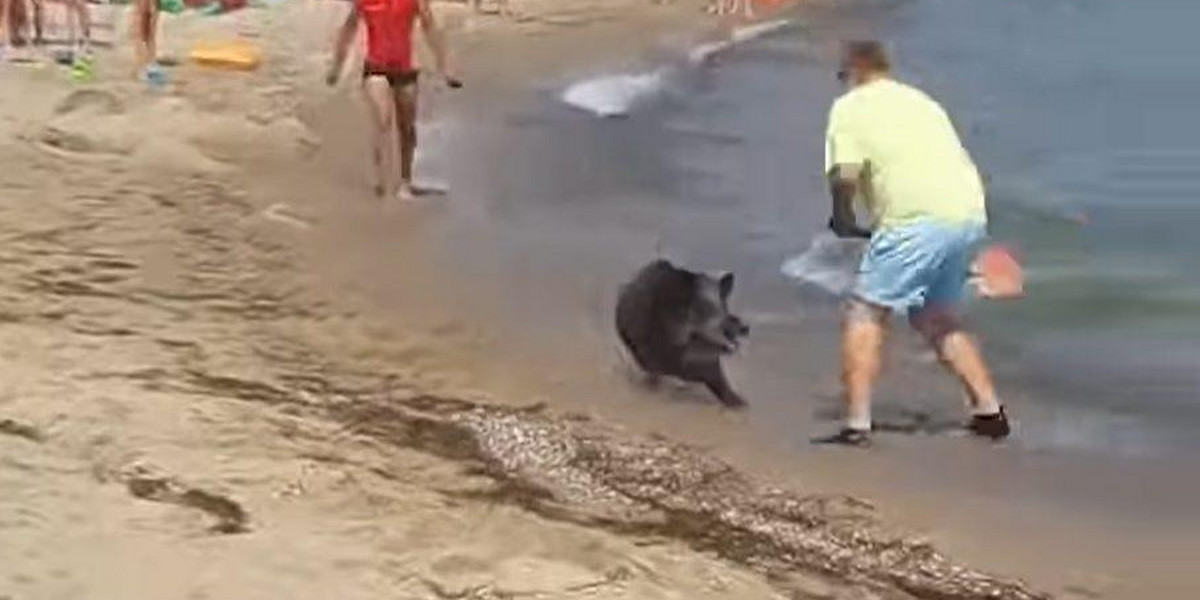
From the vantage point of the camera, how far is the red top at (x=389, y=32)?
40.5ft

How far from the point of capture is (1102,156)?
1861 centimetres

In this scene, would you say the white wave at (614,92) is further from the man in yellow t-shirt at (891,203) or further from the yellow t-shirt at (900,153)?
the yellow t-shirt at (900,153)

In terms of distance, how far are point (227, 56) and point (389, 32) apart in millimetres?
7309

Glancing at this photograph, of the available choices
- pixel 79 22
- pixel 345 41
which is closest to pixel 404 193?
pixel 345 41

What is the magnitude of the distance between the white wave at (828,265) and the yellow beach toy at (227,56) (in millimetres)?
7595

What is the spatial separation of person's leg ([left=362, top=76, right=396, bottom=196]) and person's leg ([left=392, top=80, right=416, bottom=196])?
0.05 meters

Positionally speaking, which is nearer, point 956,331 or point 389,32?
point 956,331

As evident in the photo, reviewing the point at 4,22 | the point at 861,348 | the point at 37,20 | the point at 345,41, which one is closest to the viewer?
the point at 861,348

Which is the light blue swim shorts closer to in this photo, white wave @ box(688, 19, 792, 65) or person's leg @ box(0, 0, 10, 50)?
person's leg @ box(0, 0, 10, 50)

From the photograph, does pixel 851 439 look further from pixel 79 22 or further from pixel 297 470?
pixel 79 22

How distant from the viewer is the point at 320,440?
7.68 metres

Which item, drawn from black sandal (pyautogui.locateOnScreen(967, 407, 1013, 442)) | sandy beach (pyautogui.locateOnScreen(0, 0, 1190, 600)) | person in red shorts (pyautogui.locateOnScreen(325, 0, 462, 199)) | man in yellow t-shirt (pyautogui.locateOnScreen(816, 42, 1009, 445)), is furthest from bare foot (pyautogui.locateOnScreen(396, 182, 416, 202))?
black sandal (pyautogui.locateOnScreen(967, 407, 1013, 442))

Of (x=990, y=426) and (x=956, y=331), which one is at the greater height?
(x=956, y=331)

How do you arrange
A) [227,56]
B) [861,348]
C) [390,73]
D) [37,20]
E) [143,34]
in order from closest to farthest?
1. [861,348]
2. [390,73]
3. [143,34]
4. [37,20]
5. [227,56]
